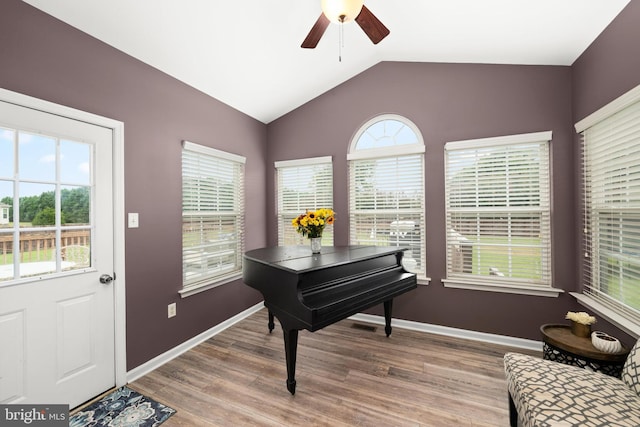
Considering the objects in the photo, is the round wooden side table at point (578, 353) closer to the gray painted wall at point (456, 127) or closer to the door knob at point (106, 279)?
the gray painted wall at point (456, 127)

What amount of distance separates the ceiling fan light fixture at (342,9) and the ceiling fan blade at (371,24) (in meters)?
0.11

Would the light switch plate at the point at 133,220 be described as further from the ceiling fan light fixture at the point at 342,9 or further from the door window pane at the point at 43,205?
the ceiling fan light fixture at the point at 342,9

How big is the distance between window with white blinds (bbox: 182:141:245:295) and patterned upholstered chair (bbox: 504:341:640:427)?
2.69 m

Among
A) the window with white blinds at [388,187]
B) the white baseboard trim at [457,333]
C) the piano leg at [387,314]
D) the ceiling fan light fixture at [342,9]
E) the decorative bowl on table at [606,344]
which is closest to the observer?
the ceiling fan light fixture at [342,9]

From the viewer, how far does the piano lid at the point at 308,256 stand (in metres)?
2.00

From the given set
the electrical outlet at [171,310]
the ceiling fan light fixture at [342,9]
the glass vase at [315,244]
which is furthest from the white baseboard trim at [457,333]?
the ceiling fan light fixture at [342,9]

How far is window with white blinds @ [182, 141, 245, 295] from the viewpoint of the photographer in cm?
276

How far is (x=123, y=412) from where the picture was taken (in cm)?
184

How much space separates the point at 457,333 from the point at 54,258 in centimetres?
355

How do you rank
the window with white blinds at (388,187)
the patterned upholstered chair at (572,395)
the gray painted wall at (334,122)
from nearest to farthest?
the patterned upholstered chair at (572,395) < the gray painted wall at (334,122) < the window with white blinds at (388,187)

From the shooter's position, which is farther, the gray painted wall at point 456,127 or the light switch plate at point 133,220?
the gray painted wall at point 456,127

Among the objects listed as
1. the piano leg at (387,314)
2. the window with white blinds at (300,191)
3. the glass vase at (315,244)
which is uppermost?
the window with white blinds at (300,191)

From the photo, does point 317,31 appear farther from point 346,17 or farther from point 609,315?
point 609,315

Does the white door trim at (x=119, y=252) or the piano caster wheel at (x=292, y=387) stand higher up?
the white door trim at (x=119, y=252)
